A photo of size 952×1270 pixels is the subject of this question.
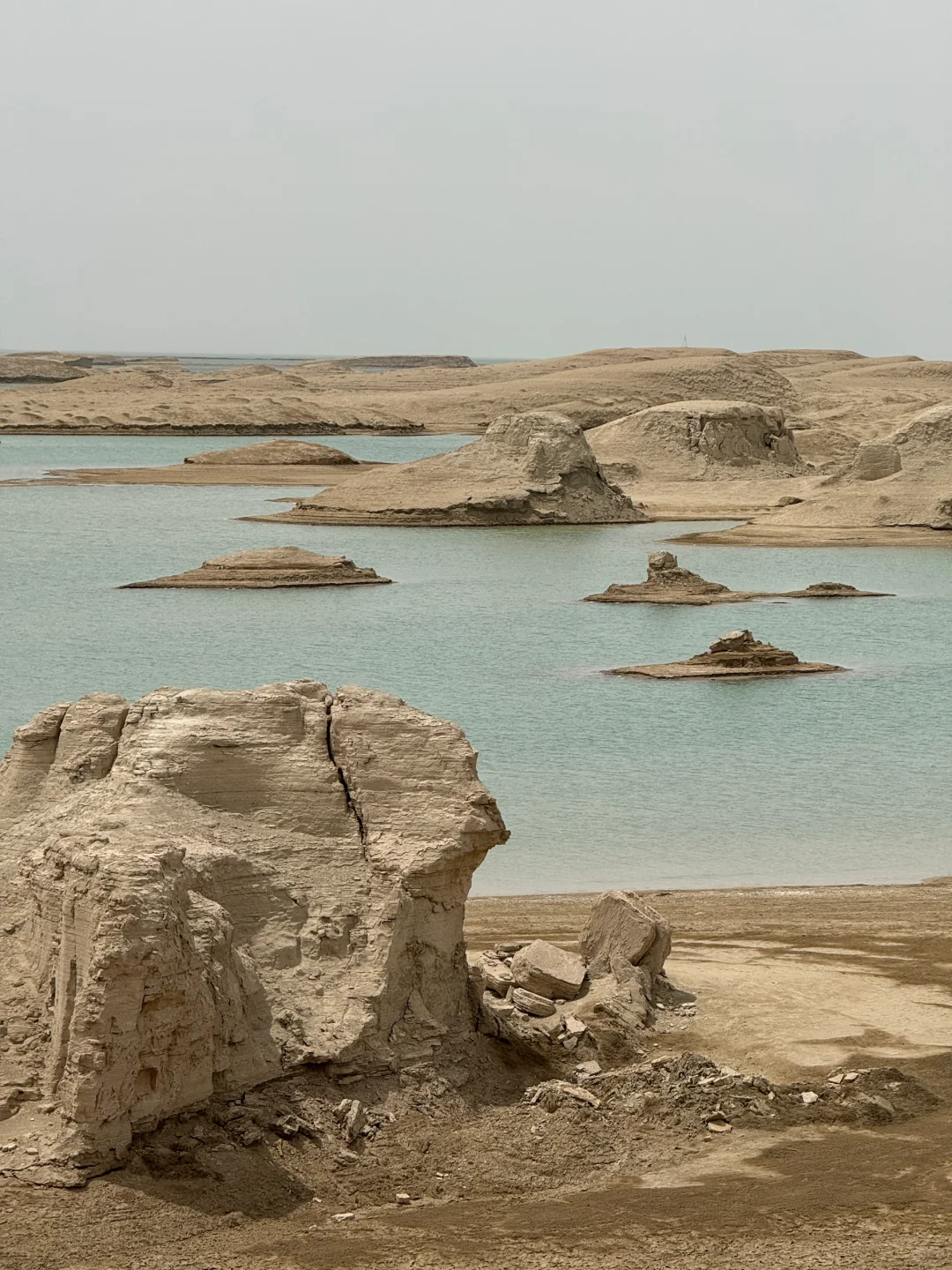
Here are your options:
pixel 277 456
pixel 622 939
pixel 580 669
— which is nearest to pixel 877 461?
pixel 580 669

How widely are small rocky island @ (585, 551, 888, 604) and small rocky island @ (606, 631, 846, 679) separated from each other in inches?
326

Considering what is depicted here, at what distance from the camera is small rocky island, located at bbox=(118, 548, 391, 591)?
4244 cm

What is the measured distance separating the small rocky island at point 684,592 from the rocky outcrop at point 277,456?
3874 centimetres

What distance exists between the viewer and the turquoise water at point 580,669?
19.0 metres

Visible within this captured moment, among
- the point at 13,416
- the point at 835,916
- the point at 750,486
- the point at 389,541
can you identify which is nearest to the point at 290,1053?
the point at 835,916

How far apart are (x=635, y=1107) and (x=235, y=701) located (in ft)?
9.49

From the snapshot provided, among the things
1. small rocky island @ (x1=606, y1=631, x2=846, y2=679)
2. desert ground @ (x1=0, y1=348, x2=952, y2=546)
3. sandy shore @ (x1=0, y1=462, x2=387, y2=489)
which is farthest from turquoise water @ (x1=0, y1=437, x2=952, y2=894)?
sandy shore @ (x1=0, y1=462, x2=387, y2=489)

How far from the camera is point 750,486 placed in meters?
63.3

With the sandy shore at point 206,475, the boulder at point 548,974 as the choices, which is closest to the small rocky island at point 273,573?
the sandy shore at point 206,475

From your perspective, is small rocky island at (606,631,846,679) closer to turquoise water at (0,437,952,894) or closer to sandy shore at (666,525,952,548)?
turquoise water at (0,437,952,894)

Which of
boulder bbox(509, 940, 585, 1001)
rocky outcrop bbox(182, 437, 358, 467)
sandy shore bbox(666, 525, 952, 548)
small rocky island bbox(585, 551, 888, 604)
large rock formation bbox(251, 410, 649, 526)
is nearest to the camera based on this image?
boulder bbox(509, 940, 585, 1001)

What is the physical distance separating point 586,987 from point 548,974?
0.27 m

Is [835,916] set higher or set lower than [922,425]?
lower

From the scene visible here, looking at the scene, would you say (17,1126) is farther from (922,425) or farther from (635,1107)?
(922,425)
